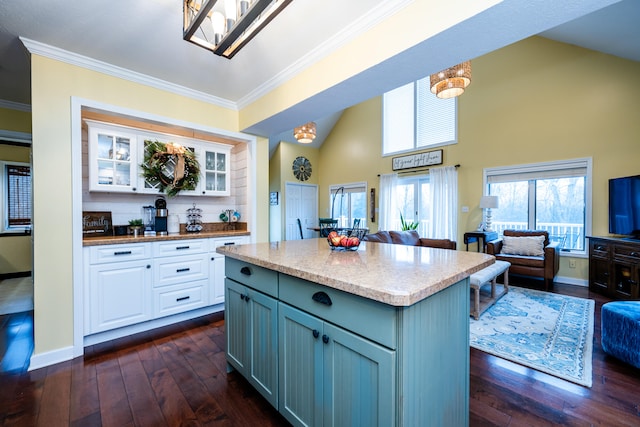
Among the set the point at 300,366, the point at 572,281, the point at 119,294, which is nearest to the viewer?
the point at 300,366

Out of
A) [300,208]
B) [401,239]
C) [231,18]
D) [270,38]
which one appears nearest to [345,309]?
[231,18]

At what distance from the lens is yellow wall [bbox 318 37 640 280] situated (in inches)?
151

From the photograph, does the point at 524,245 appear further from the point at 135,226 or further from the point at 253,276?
the point at 135,226

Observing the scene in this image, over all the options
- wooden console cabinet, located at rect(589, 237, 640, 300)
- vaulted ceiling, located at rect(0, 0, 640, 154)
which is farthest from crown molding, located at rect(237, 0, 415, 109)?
wooden console cabinet, located at rect(589, 237, 640, 300)

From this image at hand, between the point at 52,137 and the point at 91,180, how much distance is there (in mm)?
561

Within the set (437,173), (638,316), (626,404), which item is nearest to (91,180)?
(626,404)

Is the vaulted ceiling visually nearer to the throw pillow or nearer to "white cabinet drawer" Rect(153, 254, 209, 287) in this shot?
"white cabinet drawer" Rect(153, 254, 209, 287)

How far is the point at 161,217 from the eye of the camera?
9.91ft

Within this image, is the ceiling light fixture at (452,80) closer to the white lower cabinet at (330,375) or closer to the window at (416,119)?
the window at (416,119)

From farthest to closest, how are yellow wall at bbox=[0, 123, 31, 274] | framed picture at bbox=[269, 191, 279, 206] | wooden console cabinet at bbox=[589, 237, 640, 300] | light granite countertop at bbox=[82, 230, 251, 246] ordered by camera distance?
framed picture at bbox=[269, 191, 279, 206] → yellow wall at bbox=[0, 123, 31, 274] → wooden console cabinet at bbox=[589, 237, 640, 300] → light granite countertop at bbox=[82, 230, 251, 246]

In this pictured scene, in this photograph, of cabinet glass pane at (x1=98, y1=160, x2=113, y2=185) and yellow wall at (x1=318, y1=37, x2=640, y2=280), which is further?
yellow wall at (x1=318, y1=37, x2=640, y2=280)

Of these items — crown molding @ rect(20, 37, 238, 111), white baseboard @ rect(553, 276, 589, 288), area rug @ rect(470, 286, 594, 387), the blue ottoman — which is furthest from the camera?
white baseboard @ rect(553, 276, 589, 288)

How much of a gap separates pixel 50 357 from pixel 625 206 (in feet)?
21.4

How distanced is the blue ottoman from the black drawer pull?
2340 millimetres
